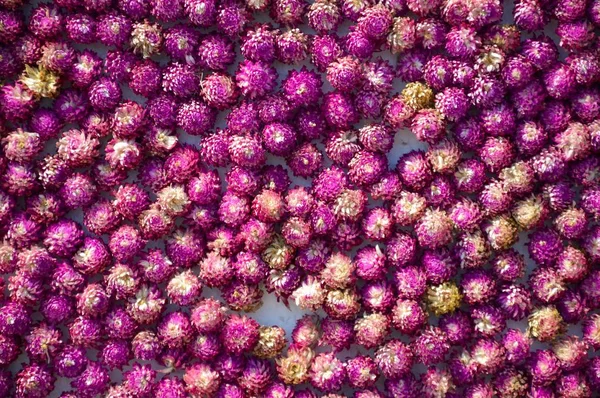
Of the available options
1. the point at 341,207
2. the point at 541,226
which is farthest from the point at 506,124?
the point at 341,207

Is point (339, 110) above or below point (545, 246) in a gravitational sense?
above

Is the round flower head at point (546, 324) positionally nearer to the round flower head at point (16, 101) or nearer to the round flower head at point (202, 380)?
the round flower head at point (202, 380)

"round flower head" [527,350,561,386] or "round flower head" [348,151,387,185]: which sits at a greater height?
"round flower head" [348,151,387,185]

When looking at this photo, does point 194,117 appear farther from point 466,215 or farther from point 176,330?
point 466,215

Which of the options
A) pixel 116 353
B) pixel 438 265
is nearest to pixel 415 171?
pixel 438 265

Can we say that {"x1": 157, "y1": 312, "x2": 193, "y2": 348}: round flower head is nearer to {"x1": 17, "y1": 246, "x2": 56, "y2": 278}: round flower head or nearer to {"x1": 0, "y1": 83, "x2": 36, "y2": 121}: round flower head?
{"x1": 17, "y1": 246, "x2": 56, "y2": 278}: round flower head

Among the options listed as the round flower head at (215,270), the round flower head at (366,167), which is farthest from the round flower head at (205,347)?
the round flower head at (366,167)

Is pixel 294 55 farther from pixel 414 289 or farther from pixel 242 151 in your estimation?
pixel 414 289

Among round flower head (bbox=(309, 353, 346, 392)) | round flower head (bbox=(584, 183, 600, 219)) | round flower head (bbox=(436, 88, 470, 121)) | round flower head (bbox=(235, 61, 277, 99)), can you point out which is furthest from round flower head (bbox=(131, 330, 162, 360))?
round flower head (bbox=(584, 183, 600, 219))
